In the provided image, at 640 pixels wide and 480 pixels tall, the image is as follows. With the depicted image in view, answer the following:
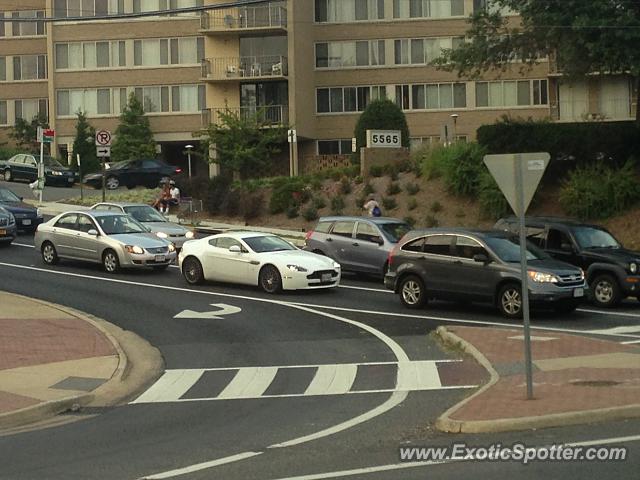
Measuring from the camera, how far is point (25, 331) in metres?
18.2

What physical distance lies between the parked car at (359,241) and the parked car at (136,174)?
2680 centimetres

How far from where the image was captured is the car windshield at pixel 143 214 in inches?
1199

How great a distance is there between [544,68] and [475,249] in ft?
136

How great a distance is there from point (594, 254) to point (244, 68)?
39617 millimetres

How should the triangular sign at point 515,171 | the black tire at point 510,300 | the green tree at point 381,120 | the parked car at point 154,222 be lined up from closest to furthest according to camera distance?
the triangular sign at point 515,171 < the black tire at point 510,300 < the parked car at point 154,222 < the green tree at point 381,120

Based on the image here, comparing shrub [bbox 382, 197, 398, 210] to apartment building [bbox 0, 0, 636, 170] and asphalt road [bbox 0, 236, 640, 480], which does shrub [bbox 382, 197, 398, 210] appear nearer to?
asphalt road [bbox 0, 236, 640, 480]

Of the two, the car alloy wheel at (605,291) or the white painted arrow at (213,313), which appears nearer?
the white painted arrow at (213,313)

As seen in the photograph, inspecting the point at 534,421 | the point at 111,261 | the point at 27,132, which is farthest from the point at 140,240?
the point at 27,132

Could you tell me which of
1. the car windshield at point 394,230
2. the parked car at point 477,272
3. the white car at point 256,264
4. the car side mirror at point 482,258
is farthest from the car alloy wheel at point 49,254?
the car side mirror at point 482,258

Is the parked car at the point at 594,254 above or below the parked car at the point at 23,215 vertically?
below

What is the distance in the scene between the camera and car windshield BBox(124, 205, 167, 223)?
30453 millimetres

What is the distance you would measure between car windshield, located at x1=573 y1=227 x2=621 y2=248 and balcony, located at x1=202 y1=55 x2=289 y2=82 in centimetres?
3650

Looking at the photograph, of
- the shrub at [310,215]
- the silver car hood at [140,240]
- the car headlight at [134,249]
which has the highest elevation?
the shrub at [310,215]

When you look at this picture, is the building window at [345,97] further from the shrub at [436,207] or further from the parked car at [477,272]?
the parked car at [477,272]
